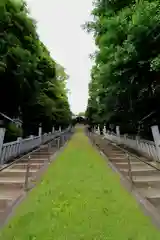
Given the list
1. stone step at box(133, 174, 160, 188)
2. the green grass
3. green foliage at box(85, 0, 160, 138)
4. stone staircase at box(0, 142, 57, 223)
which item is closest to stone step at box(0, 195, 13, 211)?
stone staircase at box(0, 142, 57, 223)

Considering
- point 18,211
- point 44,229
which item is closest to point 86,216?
point 44,229

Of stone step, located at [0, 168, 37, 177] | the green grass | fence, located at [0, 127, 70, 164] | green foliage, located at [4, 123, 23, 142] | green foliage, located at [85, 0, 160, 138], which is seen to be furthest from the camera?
green foliage, located at [4, 123, 23, 142]

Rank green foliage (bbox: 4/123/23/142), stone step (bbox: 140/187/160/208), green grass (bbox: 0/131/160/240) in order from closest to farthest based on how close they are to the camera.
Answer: green grass (bbox: 0/131/160/240), stone step (bbox: 140/187/160/208), green foliage (bbox: 4/123/23/142)

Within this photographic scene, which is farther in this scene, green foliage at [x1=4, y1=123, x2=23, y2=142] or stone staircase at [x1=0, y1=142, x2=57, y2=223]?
green foliage at [x1=4, y1=123, x2=23, y2=142]

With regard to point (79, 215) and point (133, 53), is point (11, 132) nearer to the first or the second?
point (133, 53)

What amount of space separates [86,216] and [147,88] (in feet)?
22.9

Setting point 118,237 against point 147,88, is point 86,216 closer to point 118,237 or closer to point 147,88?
point 118,237

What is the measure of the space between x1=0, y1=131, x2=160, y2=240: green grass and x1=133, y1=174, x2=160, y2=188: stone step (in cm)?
56

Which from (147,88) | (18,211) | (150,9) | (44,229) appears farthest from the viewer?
(147,88)

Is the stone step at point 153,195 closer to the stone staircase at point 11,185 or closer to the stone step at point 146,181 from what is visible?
the stone step at point 146,181

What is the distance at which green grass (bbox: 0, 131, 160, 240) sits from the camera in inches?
141

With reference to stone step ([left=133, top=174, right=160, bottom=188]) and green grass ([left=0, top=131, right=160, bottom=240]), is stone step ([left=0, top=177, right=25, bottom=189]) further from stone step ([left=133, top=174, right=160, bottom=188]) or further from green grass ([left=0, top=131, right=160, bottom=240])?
stone step ([left=133, top=174, right=160, bottom=188])

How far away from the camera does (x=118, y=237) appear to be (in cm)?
347

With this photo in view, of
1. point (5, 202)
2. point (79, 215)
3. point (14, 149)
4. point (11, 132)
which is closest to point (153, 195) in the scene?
point (79, 215)
